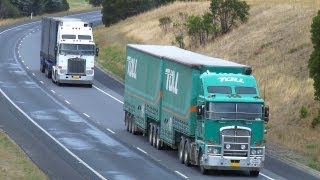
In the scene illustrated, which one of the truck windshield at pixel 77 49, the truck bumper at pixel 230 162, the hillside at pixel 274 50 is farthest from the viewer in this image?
the truck windshield at pixel 77 49

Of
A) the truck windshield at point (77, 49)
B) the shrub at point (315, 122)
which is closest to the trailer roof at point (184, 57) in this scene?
the shrub at point (315, 122)

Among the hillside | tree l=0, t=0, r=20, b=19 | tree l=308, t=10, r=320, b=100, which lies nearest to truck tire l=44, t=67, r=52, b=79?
the hillside

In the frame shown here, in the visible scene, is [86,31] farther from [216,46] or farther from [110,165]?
[110,165]

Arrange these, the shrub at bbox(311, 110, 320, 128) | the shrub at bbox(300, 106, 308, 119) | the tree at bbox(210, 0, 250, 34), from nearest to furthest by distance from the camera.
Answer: the shrub at bbox(311, 110, 320, 128) < the shrub at bbox(300, 106, 308, 119) < the tree at bbox(210, 0, 250, 34)

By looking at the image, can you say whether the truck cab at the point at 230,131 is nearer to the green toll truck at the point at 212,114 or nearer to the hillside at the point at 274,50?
the green toll truck at the point at 212,114

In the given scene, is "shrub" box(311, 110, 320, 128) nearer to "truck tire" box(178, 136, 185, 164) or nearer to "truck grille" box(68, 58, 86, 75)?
"truck tire" box(178, 136, 185, 164)

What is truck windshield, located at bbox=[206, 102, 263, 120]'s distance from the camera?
32.5m

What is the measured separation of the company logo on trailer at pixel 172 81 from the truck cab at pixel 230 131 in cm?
264

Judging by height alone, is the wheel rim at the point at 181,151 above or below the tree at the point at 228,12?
below

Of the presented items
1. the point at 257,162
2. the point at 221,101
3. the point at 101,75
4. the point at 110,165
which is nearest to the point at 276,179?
the point at 257,162

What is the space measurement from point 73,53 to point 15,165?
100 ft

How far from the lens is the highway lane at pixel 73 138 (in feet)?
107

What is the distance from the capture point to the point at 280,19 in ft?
235

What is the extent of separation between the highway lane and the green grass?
0.67 m
